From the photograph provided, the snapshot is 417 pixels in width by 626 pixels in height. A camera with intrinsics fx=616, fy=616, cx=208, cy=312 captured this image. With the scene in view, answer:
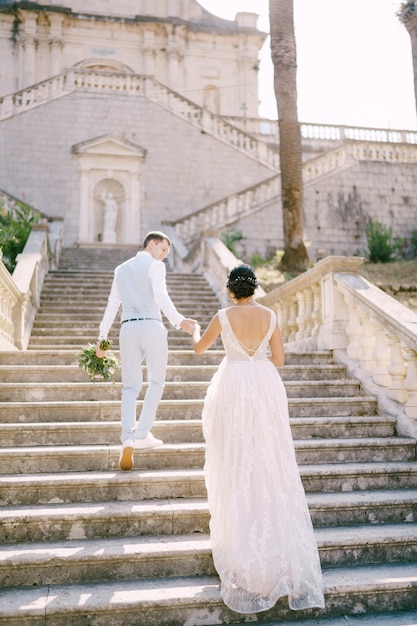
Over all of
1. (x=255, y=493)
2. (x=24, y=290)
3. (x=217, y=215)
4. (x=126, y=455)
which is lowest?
(x=255, y=493)


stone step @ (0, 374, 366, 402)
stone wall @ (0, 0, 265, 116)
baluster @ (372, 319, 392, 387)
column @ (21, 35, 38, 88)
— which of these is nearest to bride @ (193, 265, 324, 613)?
stone step @ (0, 374, 366, 402)

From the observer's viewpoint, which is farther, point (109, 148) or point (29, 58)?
point (29, 58)

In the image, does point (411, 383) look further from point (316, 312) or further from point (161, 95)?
point (161, 95)

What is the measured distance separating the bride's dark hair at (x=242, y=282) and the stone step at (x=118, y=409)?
1964 millimetres

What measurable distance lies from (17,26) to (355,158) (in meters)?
18.5

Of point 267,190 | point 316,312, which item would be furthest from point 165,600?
point 267,190

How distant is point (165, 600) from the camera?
3.35 metres

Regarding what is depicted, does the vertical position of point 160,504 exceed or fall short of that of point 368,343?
it falls short

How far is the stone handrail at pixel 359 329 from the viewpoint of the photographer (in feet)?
17.9

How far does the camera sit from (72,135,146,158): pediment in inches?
762

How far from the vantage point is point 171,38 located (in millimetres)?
28984

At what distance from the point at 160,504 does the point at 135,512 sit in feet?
0.85

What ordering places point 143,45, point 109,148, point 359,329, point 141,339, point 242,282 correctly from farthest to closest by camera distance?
point 143,45 < point 109,148 < point 359,329 < point 141,339 < point 242,282

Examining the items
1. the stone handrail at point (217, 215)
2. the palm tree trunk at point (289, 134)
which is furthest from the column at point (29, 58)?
the palm tree trunk at point (289, 134)
